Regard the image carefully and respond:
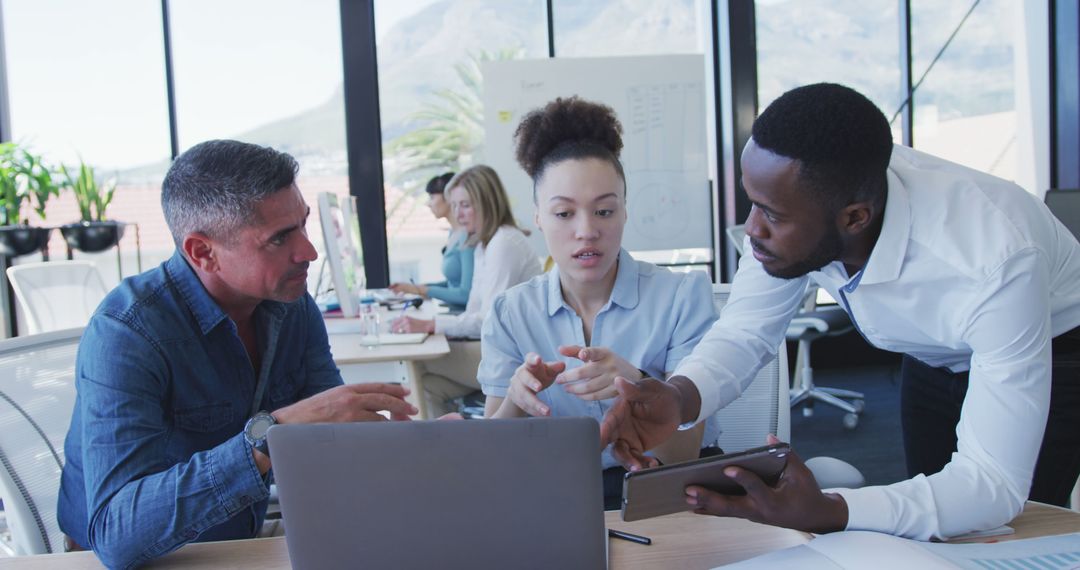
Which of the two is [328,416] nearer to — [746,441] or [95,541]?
[95,541]

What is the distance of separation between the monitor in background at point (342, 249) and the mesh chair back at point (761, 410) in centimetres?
175

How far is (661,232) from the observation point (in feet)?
17.4

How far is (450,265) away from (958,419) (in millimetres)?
3411

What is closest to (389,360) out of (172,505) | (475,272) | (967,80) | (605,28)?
(475,272)

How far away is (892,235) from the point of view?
1262mm

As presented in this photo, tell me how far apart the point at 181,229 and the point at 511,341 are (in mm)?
730

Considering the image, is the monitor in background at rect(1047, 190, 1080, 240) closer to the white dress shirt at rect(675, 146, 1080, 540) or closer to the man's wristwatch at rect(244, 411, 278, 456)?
the white dress shirt at rect(675, 146, 1080, 540)

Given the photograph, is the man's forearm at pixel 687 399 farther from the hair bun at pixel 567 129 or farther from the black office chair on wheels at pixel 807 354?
the black office chair on wheels at pixel 807 354

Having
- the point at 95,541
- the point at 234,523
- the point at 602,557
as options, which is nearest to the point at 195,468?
the point at 95,541

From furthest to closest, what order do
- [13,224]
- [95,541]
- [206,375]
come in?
[13,224] → [206,375] → [95,541]

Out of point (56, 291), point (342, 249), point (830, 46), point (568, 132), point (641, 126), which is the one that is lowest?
point (56, 291)

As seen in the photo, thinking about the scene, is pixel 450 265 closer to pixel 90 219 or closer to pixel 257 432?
pixel 90 219

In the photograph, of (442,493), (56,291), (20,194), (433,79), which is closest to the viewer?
(442,493)

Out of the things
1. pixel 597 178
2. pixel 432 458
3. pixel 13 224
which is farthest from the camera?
pixel 13 224
